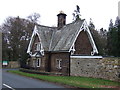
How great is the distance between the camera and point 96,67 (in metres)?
21.1

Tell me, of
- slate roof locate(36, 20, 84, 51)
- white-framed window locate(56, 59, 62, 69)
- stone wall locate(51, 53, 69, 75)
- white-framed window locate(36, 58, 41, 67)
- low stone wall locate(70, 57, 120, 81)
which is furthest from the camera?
white-framed window locate(36, 58, 41, 67)

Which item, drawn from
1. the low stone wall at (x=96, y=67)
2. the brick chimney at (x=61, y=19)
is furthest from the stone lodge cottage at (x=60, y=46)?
the low stone wall at (x=96, y=67)

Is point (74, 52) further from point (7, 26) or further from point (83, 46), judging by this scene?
point (7, 26)

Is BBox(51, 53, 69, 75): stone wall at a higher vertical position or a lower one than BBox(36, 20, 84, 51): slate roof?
lower

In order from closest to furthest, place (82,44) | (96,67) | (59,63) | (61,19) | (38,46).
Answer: (96,67), (82,44), (59,63), (38,46), (61,19)

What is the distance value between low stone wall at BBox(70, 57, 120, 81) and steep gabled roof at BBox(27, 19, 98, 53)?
3.19 m

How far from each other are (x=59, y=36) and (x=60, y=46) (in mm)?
3426

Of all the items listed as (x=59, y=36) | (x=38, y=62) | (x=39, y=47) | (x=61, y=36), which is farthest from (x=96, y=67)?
(x=38, y=62)

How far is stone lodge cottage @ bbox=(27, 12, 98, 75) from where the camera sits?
27.1 m

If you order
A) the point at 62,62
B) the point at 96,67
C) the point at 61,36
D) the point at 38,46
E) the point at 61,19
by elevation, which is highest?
the point at 61,19

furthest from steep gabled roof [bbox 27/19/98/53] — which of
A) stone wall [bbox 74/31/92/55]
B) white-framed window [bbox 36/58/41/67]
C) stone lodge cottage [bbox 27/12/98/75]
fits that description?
white-framed window [bbox 36/58/41/67]

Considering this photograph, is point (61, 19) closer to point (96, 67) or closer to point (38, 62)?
point (38, 62)

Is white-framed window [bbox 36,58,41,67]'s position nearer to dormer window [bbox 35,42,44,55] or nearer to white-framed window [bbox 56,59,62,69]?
dormer window [bbox 35,42,44,55]

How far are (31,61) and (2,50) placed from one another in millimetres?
19277
